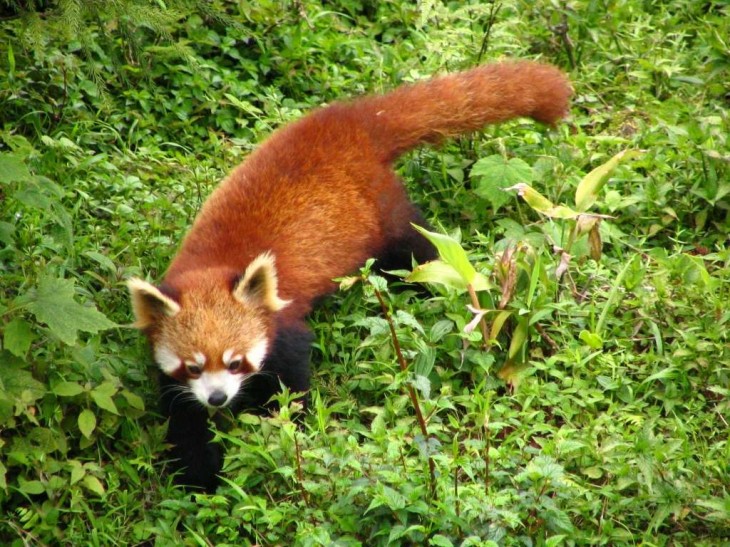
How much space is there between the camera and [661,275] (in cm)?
458

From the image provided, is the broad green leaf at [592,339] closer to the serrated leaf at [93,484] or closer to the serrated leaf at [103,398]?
the serrated leaf at [103,398]

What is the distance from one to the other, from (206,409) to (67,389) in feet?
1.90

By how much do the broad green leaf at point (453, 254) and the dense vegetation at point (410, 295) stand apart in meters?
0.02

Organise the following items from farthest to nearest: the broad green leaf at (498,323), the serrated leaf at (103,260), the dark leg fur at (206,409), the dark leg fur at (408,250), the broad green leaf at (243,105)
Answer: the broad green leaf at (243,105) < the dark leg fur at (408,250) < the serrated leaf at (103,260) < the broad green leaf at (498,323) < the dark leg fur at (206,409)

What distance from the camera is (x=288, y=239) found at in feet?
14.5

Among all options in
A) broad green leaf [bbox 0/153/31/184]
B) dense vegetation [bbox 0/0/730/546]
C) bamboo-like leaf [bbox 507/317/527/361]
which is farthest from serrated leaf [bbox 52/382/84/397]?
bamboo-like leaf [bbox 507/317/527/361]

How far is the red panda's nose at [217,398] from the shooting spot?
150 inches

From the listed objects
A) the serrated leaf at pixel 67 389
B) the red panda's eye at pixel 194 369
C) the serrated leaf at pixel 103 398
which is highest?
the serrated leaf at pixel 67 389

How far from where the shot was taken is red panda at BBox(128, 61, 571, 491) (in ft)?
12.9

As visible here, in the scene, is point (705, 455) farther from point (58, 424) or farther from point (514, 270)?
point (58, 424)

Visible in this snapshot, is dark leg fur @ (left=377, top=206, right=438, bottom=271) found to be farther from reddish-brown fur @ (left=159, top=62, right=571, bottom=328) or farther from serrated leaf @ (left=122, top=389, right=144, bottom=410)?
serrated leaf @ (left=122, top=389, right=144, bottom=410)

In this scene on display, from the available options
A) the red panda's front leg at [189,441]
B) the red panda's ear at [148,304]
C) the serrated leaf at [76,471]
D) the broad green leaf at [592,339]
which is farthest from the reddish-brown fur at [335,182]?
the broad green leaf at [592,339]

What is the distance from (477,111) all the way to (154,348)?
81.2 inches

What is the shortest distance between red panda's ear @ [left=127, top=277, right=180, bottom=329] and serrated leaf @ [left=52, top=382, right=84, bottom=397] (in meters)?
0.38
